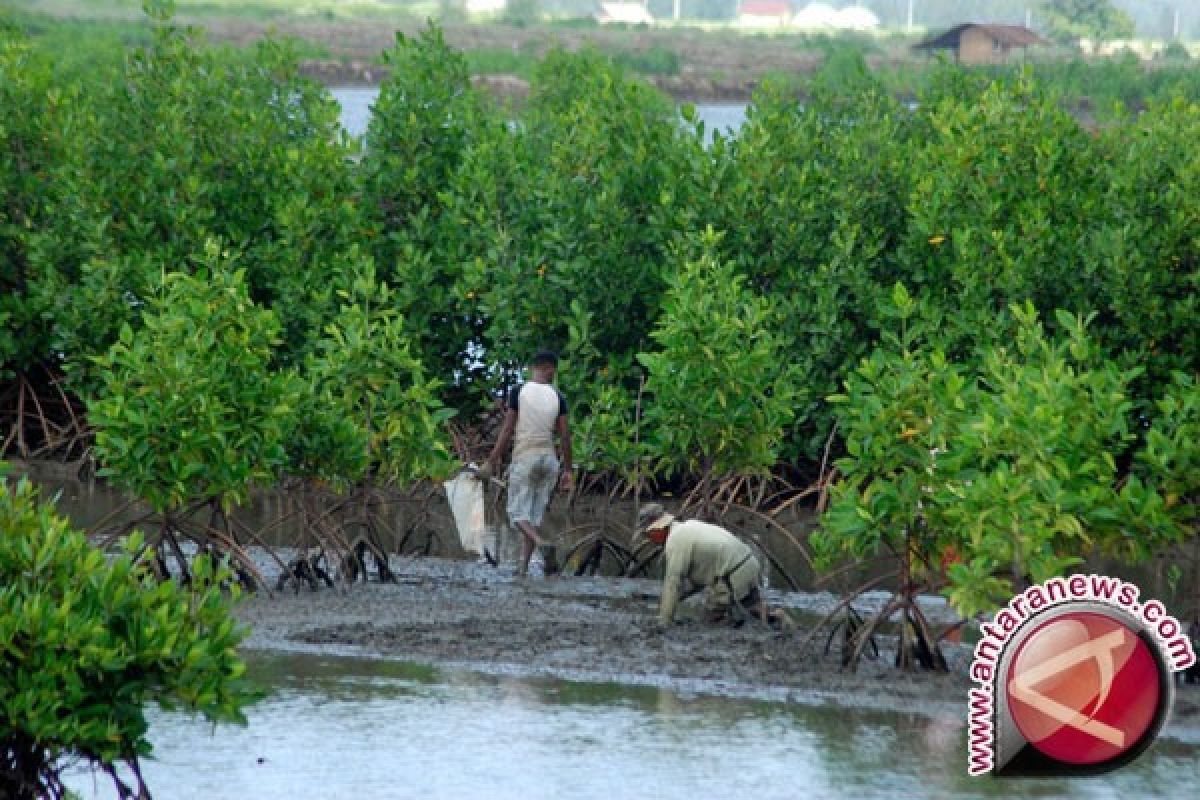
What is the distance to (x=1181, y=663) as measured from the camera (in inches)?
534

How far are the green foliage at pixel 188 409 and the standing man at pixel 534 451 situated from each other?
2.09 m

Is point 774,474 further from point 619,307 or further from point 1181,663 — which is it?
point 1181,663

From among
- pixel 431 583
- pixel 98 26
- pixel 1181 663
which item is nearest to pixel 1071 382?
pixel 1181 663

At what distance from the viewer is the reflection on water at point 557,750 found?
11.7 m

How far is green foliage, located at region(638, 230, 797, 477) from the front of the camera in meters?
17.3

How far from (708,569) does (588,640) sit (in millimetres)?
957

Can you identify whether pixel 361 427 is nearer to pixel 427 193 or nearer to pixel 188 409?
pixel 188 409

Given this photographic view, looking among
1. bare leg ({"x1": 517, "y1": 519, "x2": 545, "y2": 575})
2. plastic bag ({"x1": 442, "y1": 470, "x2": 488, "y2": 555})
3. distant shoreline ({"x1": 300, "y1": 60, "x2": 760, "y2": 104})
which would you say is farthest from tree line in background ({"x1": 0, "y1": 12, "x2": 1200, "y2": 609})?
distant shoreline ({"x1": 300, "y1": 60, "x2": 760, "y2": 104})

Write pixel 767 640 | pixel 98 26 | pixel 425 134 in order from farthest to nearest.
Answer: pixel 98 26 → pixel 425 134 → pixel 767 640

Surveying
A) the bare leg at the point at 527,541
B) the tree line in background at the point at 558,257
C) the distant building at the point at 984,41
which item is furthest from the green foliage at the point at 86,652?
the distant building at the point at 984,41

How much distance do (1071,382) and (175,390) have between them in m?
5.86

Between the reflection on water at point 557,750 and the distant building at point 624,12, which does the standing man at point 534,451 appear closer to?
the reflection on water at point 557,750

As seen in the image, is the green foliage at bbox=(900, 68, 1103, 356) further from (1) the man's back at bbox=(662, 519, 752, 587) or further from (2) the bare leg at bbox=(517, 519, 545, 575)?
(1) the man's back at bbox=(662, 519, 752, 587)

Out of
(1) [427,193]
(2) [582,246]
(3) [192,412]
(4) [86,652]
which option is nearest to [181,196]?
(1) [427,193]
